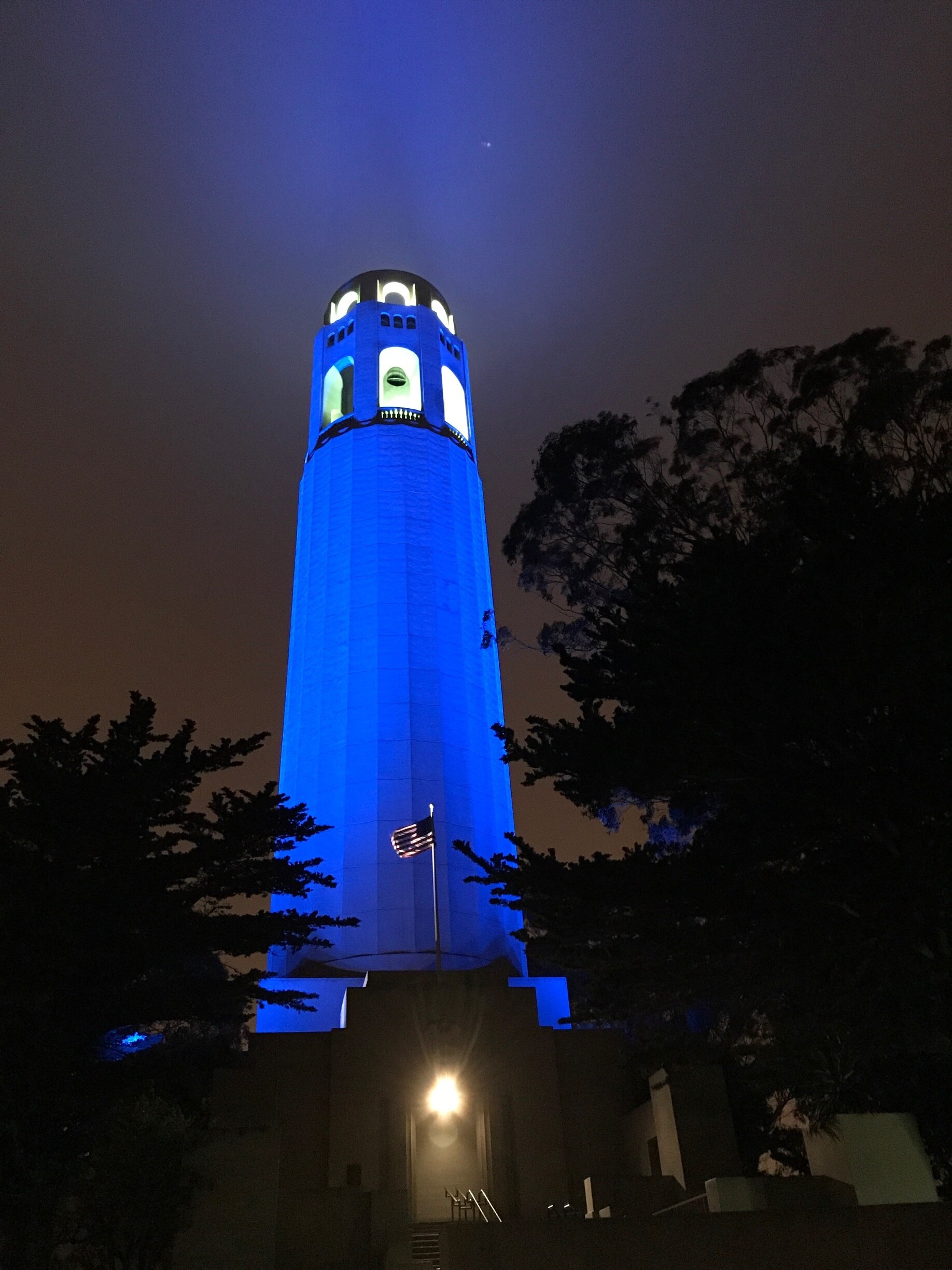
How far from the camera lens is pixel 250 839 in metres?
18.9

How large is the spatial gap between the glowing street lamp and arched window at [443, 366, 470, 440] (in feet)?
80.4

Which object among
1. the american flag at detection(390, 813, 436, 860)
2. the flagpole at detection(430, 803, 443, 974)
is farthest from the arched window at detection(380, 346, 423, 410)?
the american flag at detection(390, 813, 436, 860)

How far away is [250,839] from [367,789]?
29.3 feet

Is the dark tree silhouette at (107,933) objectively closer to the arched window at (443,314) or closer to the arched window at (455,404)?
the arched window at (455,404)

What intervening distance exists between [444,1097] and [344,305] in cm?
3274

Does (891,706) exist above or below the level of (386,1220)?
above

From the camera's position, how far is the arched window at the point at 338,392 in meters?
38.2

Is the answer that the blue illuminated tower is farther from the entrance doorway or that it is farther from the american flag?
the entrance doorway

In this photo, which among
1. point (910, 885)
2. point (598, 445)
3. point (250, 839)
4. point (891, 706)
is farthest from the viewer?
point (598, 445)

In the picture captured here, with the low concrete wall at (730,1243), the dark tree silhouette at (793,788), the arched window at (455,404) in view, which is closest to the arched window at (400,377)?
the arched window at (455,404)

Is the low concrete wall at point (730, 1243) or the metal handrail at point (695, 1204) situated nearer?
the low concrete wall at point (730, 1243)

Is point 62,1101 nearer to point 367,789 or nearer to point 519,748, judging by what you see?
point 519,748

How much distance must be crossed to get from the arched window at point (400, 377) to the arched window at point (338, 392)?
1.27m

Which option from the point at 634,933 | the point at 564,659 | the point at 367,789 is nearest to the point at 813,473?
the point at 564,659
